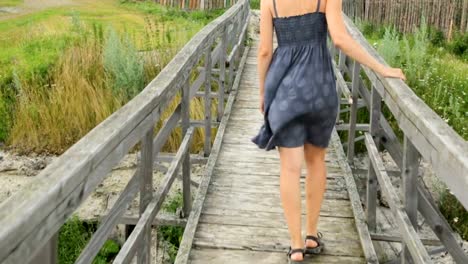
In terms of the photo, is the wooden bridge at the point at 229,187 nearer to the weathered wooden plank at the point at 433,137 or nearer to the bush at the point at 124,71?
→ the weathered wooden plank at the point at 433,137

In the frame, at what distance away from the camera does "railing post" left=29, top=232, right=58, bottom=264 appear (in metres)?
1.66

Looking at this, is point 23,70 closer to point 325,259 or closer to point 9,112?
point 9,112

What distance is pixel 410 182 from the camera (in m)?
3.03

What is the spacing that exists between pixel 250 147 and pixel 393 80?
2630 mm

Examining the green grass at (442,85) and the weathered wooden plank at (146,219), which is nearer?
the weathered wooden plank at (146,219)

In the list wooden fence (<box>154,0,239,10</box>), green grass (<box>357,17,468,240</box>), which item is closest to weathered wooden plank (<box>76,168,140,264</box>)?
green grass (<box>357,17,468,240</box>)

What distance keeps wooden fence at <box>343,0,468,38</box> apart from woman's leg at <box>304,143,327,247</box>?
10.9 metres

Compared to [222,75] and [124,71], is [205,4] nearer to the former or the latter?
[124,71]

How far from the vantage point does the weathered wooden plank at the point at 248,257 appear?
3.60 metres

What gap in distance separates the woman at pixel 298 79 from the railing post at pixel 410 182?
37 centimetres

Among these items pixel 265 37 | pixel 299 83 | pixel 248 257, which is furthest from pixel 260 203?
pixel 265 37

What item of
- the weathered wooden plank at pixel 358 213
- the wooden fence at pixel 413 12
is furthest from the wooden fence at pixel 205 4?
the weathered wooden plank at pixel 358 213

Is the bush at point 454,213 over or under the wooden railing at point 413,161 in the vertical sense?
under

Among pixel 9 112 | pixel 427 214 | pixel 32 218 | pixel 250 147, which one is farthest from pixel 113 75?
pixel 32 218
